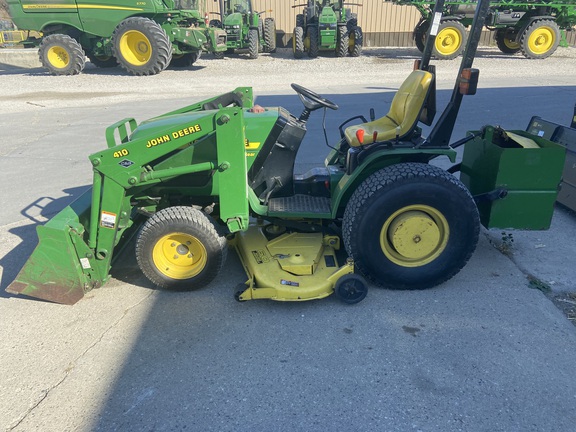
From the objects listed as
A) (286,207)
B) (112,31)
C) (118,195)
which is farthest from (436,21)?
(112,31)

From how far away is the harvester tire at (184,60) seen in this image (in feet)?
49.3

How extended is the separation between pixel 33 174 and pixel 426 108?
489cm

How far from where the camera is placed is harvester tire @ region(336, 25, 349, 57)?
16.0 m

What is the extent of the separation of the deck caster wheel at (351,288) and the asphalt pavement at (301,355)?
10 centimetres

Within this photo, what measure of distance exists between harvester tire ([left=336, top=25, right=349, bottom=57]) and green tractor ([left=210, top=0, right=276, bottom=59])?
267cm

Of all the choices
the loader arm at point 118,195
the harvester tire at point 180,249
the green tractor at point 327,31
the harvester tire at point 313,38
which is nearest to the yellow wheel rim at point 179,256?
the harvester tire at point 180,249

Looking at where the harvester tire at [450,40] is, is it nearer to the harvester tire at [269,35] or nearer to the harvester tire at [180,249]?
the harvester tire at [269,35]

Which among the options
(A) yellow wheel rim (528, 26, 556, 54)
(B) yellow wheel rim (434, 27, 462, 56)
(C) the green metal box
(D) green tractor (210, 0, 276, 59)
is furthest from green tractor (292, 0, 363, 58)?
(C) the green metal box

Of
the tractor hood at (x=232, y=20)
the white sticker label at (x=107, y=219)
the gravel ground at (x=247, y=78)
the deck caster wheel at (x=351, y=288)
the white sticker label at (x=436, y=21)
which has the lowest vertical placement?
the deck caster wheel at (x=351, y=288)

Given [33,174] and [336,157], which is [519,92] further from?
[33,174]

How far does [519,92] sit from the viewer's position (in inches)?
412

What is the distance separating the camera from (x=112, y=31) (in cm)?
1314

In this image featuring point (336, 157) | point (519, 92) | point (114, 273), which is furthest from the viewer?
point (519, 92)

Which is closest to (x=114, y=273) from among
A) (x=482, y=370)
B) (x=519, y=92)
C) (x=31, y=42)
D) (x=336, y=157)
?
(x=336, y=157)
